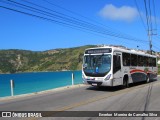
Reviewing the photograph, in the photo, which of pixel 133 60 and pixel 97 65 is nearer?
pixel 97 65

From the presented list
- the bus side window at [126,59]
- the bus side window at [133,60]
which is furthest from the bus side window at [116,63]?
the bus side window at [133,60]

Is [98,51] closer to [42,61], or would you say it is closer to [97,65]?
[97,65]

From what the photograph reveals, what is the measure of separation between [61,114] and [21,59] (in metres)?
191

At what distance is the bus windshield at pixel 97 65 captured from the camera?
2016 cm

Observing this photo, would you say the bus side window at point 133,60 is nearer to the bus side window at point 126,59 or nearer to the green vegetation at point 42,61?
the bus side window at point 126,59

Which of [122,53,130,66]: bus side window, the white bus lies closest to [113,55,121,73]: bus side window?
the white bus

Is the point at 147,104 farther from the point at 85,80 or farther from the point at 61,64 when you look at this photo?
the point at 61,64

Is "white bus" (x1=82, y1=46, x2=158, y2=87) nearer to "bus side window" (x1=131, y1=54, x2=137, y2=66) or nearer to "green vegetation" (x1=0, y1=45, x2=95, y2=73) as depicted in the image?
"bus side window" (x1=131, y1=54, x2=137, y2=66)

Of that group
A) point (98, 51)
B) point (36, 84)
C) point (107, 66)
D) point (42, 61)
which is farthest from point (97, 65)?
point (42, 61)

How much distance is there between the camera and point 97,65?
20.5 m

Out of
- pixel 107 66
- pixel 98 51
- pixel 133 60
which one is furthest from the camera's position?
pixel 133 60

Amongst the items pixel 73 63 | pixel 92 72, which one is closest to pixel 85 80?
pixel 92 72

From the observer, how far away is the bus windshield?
794 inches

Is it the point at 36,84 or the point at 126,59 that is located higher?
the point at 126,59
